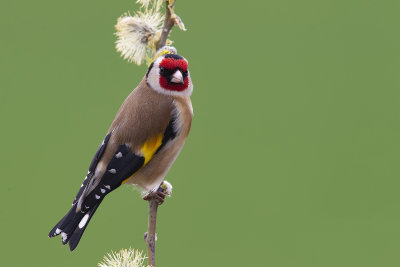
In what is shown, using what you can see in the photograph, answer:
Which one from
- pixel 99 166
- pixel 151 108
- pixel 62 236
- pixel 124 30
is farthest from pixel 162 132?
pixel 62 236

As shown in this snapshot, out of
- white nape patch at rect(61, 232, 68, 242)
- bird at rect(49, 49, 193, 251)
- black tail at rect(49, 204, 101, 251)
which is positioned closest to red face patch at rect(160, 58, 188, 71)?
bird at rect(49, 49, 193, 251)

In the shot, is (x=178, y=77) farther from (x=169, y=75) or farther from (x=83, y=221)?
(x=83, y=221)

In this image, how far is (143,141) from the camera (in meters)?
2.00

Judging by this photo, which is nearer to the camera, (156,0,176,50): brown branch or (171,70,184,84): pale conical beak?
(156,0,176,50): brown branch

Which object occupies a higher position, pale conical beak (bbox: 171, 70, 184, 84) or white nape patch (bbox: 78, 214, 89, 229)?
pale conical beak (bbox: 171, 70, 184, 84)

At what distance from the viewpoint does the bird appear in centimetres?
191

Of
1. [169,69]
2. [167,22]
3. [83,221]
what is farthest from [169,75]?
[83,221]

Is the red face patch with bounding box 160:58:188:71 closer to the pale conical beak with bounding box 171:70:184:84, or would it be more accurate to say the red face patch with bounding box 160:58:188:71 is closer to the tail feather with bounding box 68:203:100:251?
the pale conical beak with bounding box 171:70:184:84

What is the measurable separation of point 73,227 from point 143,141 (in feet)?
1.41

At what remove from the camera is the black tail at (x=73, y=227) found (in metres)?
1.83

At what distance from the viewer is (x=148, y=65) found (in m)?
1.89

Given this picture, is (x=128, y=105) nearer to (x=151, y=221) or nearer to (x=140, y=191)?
(x=140, y=191)

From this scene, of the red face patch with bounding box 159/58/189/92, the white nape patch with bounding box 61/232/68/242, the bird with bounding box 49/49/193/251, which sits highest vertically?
the red face patch with bounding box 159/58/189/92

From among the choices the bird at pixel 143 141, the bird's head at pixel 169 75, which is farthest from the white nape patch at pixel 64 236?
the bird's head at pixel 169 75
